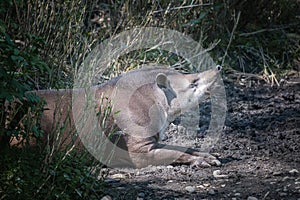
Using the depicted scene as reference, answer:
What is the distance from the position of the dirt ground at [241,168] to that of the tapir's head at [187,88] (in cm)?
38

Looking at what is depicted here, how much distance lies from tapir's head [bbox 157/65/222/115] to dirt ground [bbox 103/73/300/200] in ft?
1.23

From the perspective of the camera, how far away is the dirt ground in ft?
15.2

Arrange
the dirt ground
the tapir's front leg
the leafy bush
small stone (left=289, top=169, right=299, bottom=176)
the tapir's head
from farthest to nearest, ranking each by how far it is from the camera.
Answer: the tapir's head → the tapir's front leg → small stone (left=289, top=169, right=299, bottom=176) → the dirt ground → the leafy bush

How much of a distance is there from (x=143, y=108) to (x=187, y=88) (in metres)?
0.48

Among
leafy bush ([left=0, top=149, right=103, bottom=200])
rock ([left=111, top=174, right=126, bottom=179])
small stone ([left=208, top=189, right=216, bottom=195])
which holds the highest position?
leafy bush ([left=0, top=149, right=103, bottom=200])

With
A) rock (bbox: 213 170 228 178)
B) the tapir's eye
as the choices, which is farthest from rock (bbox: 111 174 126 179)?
the tapir's eye

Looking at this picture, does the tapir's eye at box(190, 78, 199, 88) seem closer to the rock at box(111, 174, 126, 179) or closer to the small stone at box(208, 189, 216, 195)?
the rock at box(111, 174, 126, 179)

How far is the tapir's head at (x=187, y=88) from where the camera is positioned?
5.78 meters

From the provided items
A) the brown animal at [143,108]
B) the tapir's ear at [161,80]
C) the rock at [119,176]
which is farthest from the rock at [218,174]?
the tapir's ear at [161,80]

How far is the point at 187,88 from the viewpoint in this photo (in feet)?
19.0

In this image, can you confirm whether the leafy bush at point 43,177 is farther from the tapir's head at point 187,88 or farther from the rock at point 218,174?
the tapir's head at point 187,88

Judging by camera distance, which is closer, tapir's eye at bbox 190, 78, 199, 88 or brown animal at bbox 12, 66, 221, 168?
brown animal at bbox 12, 66, 221, 168

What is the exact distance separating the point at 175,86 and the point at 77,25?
50.0 inches

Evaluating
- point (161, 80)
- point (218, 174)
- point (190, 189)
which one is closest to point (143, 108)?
point (161, 80)
